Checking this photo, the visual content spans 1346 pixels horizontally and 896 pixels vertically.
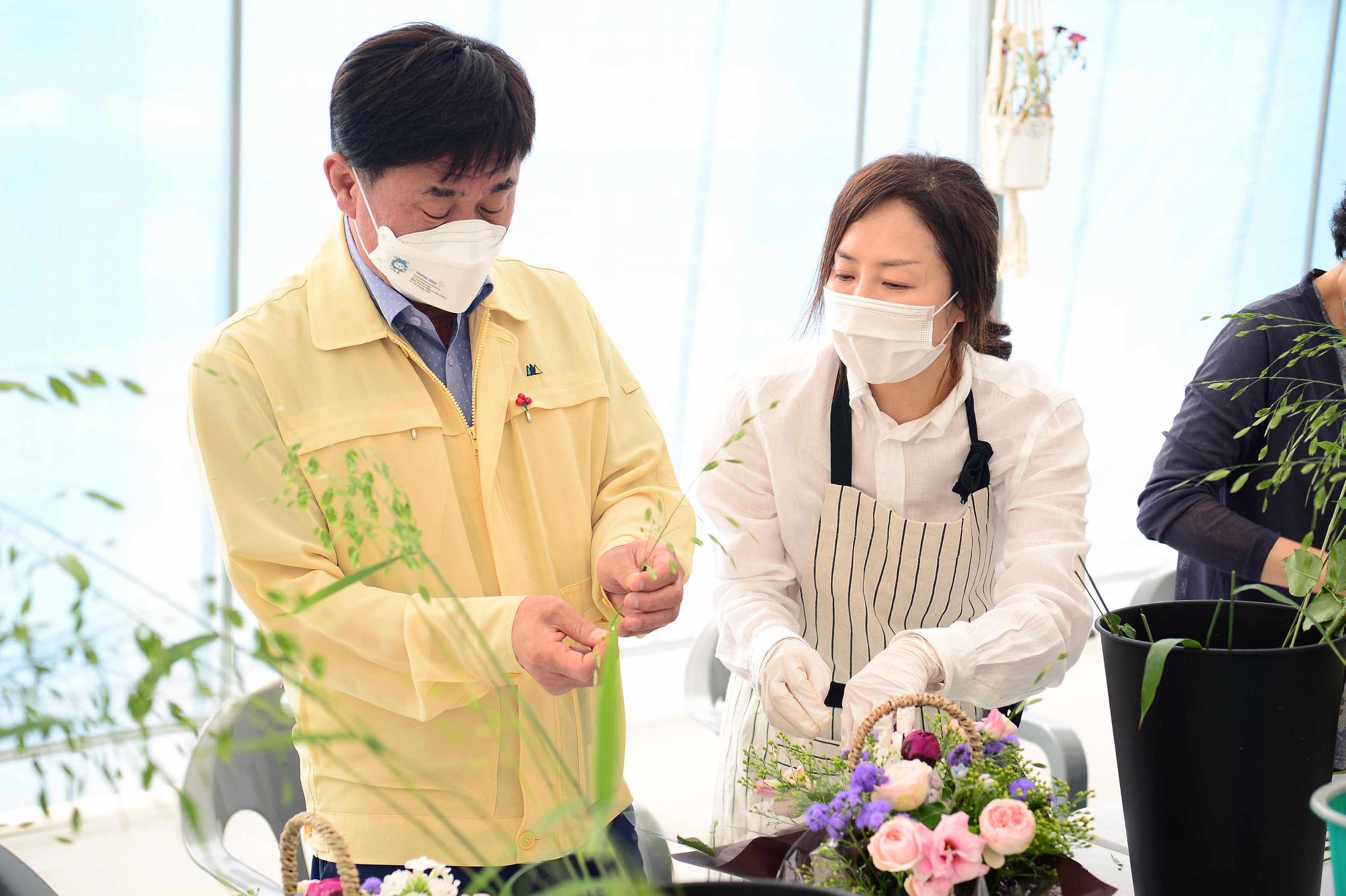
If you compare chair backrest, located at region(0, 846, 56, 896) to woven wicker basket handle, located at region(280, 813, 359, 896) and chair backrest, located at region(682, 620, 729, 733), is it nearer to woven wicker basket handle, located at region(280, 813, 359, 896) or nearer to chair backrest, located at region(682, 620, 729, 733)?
woven wicker basket handle, located at region(280, 813, 359, 896)

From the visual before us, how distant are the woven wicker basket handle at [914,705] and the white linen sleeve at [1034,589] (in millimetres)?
309

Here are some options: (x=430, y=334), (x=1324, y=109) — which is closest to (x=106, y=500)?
(x=430, y=334)

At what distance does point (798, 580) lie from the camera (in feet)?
5.17

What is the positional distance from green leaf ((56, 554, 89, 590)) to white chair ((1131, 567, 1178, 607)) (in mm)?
2301

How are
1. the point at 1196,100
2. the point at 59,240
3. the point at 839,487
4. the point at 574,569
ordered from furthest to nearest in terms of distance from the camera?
the point at 1196,100 → the point at 59,240 → the point at 839,487 → the point at 574,569

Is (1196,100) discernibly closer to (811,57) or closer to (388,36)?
(811,57)

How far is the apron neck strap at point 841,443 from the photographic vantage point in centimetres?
154

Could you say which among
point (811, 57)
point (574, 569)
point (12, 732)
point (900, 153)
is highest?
point (811, 57)

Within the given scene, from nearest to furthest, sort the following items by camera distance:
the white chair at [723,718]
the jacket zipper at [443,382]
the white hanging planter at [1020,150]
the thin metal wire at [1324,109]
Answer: the jacket zipper at [443,382], the white chair at [723,718], the white hanging planter at [1020,150], the thin metal wire at [1324,109]

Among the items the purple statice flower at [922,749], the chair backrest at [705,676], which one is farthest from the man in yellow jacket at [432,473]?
the chair backrest at [705,676]

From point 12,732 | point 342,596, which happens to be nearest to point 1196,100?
point 342,596

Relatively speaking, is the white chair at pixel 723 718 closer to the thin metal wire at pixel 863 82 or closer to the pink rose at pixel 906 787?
the pink rose at pixel 906 787

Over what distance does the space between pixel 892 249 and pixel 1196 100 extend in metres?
4.43

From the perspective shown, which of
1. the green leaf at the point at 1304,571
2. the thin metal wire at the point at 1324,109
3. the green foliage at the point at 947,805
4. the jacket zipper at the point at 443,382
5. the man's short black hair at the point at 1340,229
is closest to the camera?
the green foliage at the point at 947,805
